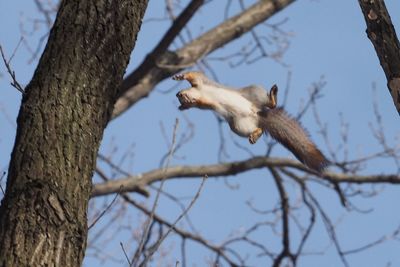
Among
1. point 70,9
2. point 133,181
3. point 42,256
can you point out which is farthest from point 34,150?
point 133,181

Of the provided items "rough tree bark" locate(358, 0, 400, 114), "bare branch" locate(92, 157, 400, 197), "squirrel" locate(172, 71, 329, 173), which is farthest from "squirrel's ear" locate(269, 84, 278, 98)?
"bare branch" locate(92, 157, 400, 197)

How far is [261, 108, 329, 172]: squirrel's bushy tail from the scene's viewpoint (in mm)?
2373

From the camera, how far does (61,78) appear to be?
2816 millimetres

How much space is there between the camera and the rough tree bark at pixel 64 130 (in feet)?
8.31

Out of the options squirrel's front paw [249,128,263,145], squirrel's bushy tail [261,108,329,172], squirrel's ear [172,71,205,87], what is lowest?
squirrel's front paw [249,128,263,145]

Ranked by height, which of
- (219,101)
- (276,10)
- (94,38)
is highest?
(276,10)

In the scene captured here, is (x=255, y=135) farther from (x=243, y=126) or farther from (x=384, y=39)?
(x=384, y=39)

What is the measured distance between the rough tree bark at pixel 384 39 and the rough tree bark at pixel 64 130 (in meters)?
0.83

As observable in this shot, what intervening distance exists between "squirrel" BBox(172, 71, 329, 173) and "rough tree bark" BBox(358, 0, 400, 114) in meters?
0.26

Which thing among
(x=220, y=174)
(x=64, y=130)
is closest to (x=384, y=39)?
(x=64, y=130)

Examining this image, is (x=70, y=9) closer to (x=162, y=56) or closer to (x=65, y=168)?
(x=65, y=168)

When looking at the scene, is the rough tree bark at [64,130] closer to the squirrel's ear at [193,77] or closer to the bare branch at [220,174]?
the squirrel's ear at [193,77]

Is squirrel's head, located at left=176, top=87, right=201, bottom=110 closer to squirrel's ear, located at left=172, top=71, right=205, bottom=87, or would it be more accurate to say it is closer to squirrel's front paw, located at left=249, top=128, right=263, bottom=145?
squirrel's ear, located at left=172, top=71, right=205, bottom=87

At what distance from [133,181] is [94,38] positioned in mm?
4808
